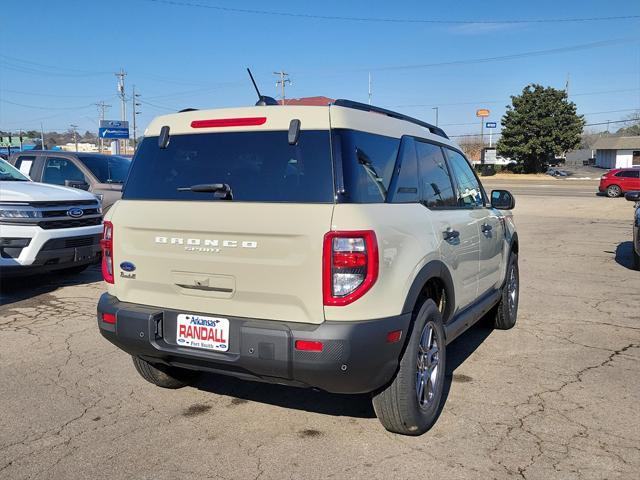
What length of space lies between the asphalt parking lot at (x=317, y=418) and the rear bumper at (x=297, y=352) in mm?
492

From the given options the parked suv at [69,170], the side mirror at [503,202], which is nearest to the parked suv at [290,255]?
the side mirror at [503,202]

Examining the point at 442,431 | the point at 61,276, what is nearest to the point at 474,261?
the point at 442,431

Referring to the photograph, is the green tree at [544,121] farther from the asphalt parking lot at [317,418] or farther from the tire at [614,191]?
the asphalt parking lot at [317,418]

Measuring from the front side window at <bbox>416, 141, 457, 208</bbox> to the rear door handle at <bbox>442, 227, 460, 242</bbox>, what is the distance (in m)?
0.19

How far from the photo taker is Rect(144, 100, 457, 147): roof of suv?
3.19 m

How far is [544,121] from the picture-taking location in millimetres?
54500

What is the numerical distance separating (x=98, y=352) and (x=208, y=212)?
8.55 feet

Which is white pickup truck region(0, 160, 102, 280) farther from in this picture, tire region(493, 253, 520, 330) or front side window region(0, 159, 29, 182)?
tire region(493, 253, 520, 330)

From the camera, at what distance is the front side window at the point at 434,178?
3.91 meters

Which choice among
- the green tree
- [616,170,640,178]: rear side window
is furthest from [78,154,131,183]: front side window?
the green tree

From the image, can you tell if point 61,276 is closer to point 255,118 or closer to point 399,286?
point 255,118

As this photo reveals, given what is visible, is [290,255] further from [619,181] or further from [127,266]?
[619,181]

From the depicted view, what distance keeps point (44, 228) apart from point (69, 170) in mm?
3905

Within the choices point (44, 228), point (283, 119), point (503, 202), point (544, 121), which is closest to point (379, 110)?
point (283, 119)
